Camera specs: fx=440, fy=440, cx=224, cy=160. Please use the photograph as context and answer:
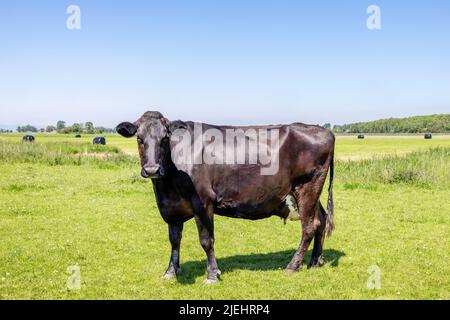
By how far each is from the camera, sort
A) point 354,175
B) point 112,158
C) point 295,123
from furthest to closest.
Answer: point 112,158 < point 354,175 < point 295,123

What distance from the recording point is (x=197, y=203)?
8.12 m

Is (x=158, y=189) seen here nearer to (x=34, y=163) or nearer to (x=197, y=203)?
(x=197, y=203)

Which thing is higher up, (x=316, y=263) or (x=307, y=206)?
(x=307, y=206)

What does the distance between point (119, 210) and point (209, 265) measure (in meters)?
8.34

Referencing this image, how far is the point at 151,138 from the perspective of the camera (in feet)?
24.1

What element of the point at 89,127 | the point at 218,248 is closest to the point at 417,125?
the point at 89,127

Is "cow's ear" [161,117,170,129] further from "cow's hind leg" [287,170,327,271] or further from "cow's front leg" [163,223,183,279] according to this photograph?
"cow's hind leg" [287,170,327,271]

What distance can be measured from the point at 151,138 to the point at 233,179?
194 cm

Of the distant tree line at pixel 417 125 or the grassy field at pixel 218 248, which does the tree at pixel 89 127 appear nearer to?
the distant tree line at pixel 417 125

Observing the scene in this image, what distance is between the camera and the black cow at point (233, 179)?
8.06 metres

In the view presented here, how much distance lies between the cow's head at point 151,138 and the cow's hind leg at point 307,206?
2.98 meters

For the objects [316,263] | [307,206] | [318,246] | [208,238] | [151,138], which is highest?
[151,138]

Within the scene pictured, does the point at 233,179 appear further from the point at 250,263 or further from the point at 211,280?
the point at 250,263
